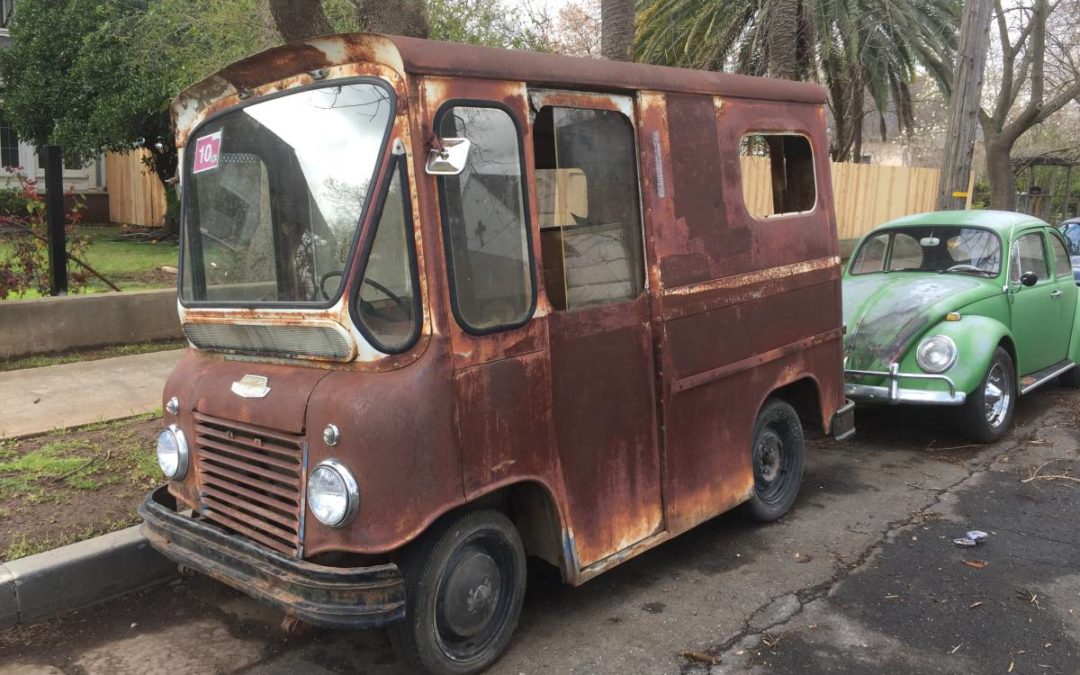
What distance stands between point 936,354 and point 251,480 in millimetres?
4896

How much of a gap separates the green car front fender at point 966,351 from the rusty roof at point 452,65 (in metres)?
3.01

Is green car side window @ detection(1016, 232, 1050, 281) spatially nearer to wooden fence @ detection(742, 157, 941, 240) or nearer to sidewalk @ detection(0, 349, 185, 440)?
sidewalk @ detection(0, 349, 185, 440)

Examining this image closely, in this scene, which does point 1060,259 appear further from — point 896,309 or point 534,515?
point 534,515

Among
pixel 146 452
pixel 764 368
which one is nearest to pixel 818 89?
pixel 764 368

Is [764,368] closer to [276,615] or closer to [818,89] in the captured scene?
[818,89]

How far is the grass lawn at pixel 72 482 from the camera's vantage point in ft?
14.0

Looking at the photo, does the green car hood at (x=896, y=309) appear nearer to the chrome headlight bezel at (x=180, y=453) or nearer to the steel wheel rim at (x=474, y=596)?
the steel wheel rim at (x=474, y=596)

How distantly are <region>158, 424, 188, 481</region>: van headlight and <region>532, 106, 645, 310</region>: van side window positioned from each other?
1.68 metres

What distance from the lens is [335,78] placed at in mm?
3211

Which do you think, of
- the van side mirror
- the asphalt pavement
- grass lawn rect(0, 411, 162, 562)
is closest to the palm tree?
the asphalt pavement

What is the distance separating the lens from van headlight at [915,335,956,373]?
240 inches

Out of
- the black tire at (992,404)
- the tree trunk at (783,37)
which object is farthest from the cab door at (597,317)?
the tree trunk at (783,37)

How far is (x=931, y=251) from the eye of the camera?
23.9ft

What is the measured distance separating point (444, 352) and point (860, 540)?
115 inches
